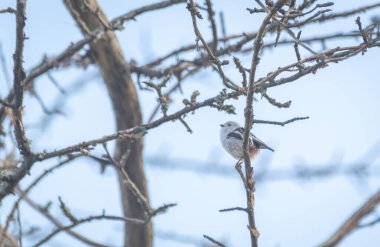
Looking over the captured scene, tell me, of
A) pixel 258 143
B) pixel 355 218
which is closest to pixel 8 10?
pixel 355 218

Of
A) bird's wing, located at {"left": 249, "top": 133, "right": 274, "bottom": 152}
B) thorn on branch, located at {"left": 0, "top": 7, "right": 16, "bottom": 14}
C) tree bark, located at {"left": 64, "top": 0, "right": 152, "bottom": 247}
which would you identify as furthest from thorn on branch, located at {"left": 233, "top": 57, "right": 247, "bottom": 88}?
tree bark, located at {"left": 64, "top": 0, "right": 152, "bottom": 247}

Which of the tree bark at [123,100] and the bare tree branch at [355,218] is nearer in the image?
the bare tree branch at [355,218]

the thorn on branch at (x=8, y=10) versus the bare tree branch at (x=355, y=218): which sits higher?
the thorn on branch at (x=8, y=10)

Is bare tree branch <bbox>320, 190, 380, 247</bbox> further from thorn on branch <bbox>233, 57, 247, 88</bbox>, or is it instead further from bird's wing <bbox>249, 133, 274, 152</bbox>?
bird's wing <bbox>249, 133, 274, 152</bbox>

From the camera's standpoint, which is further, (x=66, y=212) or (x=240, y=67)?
(x=66, y=212)

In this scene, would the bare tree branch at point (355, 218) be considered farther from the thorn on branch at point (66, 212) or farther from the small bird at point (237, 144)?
the small bird at point (237, 144)

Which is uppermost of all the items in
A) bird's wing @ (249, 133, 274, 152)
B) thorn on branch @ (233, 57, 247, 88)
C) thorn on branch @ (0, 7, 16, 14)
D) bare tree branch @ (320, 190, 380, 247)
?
bird's wing @ (249, 133, 274, 152)

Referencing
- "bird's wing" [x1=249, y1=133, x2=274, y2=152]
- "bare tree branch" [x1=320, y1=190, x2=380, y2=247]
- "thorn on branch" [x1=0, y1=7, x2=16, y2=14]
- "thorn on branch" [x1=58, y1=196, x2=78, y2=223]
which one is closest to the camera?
"bare tree branch" [x1=320, y1=190, x2=380, y2=247]

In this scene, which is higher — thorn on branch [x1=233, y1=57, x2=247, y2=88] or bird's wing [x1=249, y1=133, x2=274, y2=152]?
bird's wing [x1=249, y1=133, x2=274, y2=152]

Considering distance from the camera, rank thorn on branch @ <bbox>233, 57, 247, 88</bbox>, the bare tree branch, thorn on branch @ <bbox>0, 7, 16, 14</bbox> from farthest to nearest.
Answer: thorn on branch @ <bbox>0, 7, 16, 14</bbox>
thorn on branch @ <bbox>233, 57, 247, 88</bbox>
the bare tree branch

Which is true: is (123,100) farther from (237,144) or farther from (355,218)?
(355,218)

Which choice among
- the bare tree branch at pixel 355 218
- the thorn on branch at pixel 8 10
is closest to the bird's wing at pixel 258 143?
the thorn on branch at pixel 8 10

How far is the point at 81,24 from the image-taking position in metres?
5.08

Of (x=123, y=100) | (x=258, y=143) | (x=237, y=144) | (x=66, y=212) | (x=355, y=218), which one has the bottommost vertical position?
(x=355, y=218)
